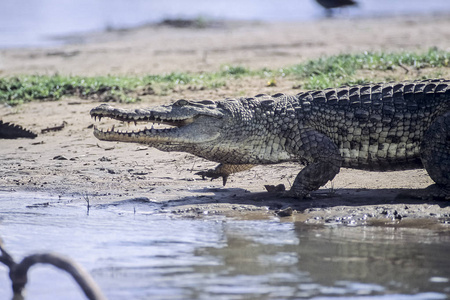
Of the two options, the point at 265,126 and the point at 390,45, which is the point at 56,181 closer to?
the point at 265,126

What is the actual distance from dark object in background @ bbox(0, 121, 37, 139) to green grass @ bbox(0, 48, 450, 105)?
1.30 metres

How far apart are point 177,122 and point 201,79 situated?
3.71 metres

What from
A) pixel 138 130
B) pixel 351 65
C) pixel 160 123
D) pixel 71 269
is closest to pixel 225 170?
pixel 160 123

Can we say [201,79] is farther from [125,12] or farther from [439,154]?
[125,12]

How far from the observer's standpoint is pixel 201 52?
45.6 feet

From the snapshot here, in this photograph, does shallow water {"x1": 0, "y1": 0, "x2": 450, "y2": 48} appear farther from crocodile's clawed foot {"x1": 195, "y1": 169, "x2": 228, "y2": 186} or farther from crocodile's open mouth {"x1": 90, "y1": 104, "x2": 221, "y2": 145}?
crocodile's open mouth {"x1": 90, "y1": 104, "x2": 221, "y2": 145}

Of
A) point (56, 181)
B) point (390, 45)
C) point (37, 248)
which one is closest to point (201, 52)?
point (390, 45)

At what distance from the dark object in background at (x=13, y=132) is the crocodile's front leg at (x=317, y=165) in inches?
154

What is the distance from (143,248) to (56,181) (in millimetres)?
2487

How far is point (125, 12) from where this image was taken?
32219 mm

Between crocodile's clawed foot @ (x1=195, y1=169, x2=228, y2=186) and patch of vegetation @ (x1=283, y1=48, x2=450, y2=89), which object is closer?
crocodile's clawed foot @ (x1=195, y1=169, x2=228, y2=186)

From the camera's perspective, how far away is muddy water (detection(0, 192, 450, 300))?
4348 mm

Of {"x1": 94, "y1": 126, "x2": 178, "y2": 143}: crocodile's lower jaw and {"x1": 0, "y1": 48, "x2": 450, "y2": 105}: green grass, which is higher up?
{"x1": 0, "y1": 48, "x2": 450, "y2": 105}: green grass

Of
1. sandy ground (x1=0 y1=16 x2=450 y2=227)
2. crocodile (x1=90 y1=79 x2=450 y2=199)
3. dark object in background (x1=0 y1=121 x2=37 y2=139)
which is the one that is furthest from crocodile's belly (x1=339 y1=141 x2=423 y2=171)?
dark object in background (x1=0 y1=121 x2=37 y2=139)
